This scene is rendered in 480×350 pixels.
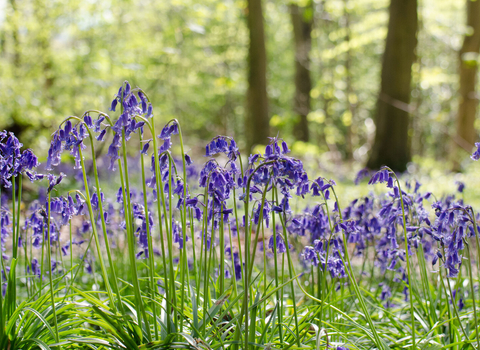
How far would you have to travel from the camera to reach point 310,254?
2221 millimetres

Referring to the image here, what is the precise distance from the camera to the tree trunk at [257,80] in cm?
1132

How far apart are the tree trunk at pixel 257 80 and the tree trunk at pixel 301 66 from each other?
4476mm

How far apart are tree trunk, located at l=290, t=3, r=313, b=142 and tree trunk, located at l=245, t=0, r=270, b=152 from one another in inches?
176

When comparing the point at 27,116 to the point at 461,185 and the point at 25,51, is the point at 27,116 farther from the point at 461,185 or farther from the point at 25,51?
the point at 461,185

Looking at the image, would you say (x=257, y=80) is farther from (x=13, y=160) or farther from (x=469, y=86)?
(x=13, y=160)

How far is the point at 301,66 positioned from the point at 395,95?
711 centimetres

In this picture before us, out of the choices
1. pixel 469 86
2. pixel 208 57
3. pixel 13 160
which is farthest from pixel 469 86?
pixel 13 160

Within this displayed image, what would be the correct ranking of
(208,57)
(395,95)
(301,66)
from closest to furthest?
(395,95) < (301,66) < (208,57)

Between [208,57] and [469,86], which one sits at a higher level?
[208,57]

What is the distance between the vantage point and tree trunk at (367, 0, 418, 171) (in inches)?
393

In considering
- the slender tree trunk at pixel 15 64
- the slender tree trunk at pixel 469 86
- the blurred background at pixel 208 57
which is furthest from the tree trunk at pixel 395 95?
the slender tree trunk at pixel 15 64

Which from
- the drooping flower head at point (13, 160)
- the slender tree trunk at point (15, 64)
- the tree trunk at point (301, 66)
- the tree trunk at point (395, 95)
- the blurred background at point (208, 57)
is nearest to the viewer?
the drooping flower head at point (13, 160)

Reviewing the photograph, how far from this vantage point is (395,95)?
10289mm

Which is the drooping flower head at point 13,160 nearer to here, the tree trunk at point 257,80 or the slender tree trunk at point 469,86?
the tree trunk at point 257,80
